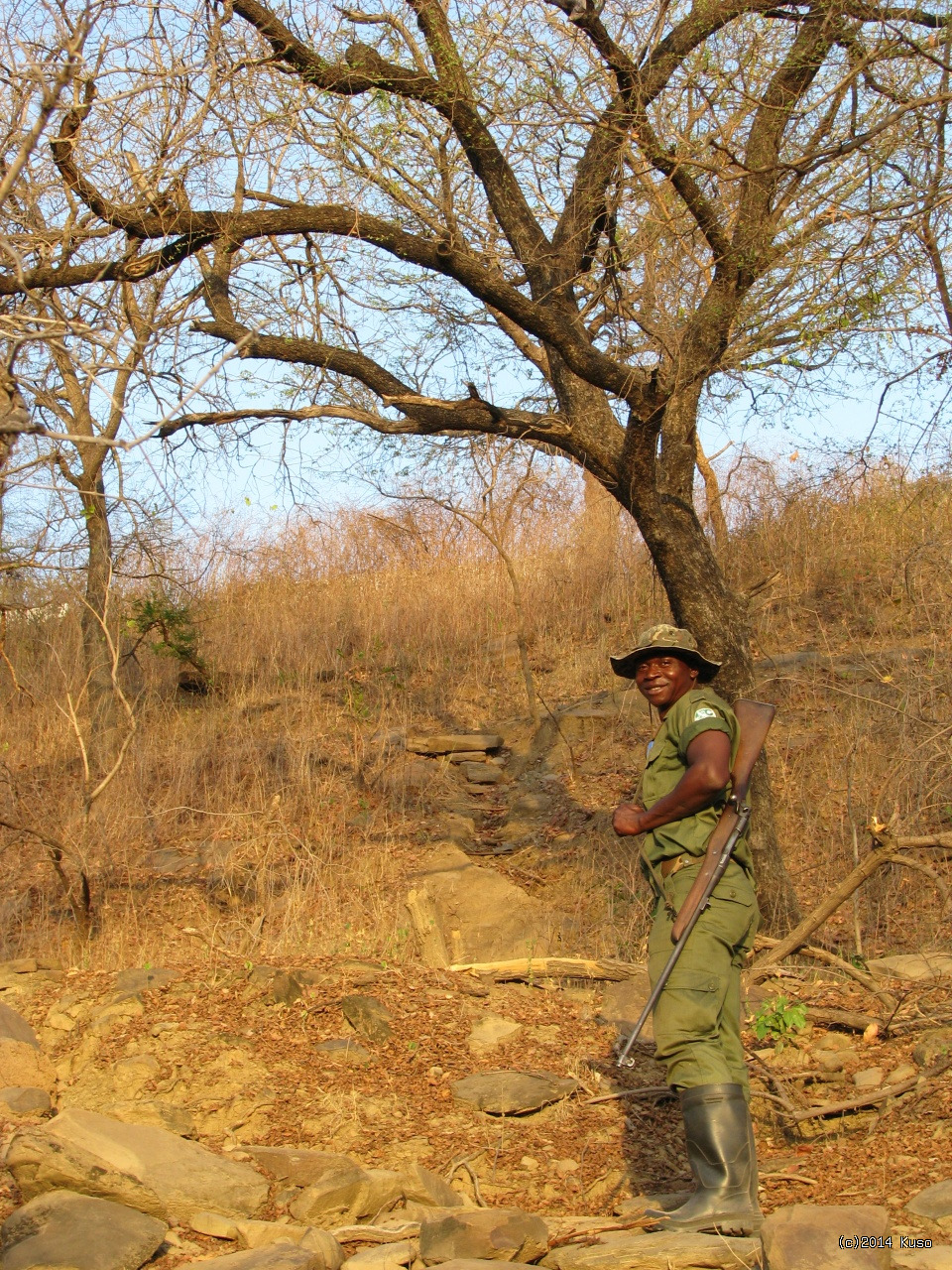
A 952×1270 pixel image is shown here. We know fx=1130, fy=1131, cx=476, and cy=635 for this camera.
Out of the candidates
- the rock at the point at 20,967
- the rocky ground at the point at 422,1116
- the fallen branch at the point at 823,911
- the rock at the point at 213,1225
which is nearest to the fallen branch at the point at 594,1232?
the rocky ground at the point at 422,1116

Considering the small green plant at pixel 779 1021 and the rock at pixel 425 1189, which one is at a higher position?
the small green plant at pixel 779 1021

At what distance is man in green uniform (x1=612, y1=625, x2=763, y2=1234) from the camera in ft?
10.7

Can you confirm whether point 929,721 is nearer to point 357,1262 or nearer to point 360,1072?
point 360,1072

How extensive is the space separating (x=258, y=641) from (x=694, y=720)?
9166 millimetres

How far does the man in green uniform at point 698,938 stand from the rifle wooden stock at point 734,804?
0.04m

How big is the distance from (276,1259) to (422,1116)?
1.84m

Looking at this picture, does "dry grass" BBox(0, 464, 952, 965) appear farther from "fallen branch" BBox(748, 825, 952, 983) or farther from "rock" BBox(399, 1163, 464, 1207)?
"rock" BBox(399, 1163, 464, 1207)

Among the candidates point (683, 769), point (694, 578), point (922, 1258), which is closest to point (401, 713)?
point (694, 578)

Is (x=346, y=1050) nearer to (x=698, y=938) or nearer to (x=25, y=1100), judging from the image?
(x=25, y=1100)

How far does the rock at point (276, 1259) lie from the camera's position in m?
2.82

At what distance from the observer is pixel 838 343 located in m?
6.73

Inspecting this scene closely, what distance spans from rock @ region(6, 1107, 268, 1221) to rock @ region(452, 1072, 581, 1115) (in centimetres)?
113

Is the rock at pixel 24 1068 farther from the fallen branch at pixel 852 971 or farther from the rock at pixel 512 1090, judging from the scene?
the fallen branch at pixel 852 971

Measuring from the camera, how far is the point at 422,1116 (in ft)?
15.2
